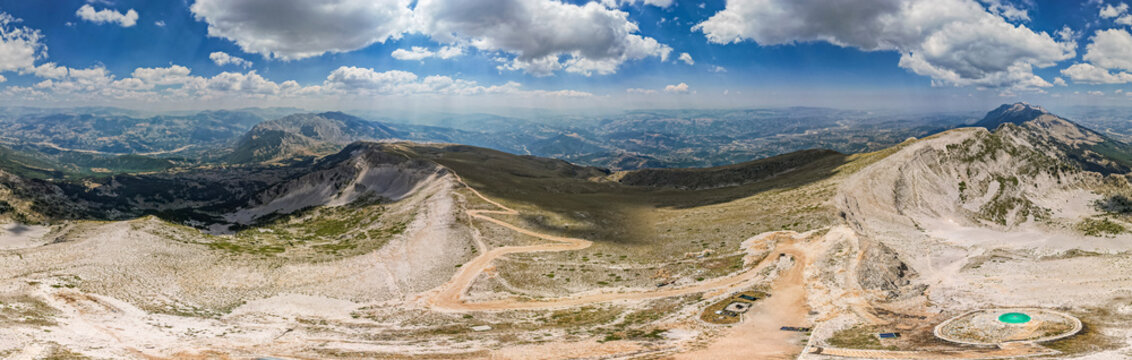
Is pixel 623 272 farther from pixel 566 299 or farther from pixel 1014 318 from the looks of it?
pixel 1014 318

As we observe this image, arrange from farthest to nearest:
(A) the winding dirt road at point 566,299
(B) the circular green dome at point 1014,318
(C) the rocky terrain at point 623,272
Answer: (A) the winding dirt road at point 566,299 < (B) the circular green dome at point 1014,318 < (C) the rocky terrain at point 623,272

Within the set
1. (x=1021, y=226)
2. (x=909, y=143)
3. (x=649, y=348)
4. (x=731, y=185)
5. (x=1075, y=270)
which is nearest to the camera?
(x=649, y=348)

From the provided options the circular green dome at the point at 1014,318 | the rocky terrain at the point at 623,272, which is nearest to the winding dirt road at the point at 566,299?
the rocky terrain at the point at 623,272

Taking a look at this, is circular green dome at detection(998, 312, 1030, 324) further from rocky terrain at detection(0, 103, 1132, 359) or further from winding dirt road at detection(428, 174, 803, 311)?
winding dirt road at detection(428, 174, 803, 311)

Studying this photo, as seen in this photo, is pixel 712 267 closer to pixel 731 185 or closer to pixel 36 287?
pixel 36 287

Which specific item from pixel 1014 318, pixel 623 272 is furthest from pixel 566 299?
pixel 1014 318

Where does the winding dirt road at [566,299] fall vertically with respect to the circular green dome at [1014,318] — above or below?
below

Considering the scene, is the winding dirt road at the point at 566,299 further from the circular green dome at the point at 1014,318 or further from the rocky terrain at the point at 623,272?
the circular green dome at the point at 1014,318

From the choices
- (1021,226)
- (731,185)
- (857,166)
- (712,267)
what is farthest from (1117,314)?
(731,185)
